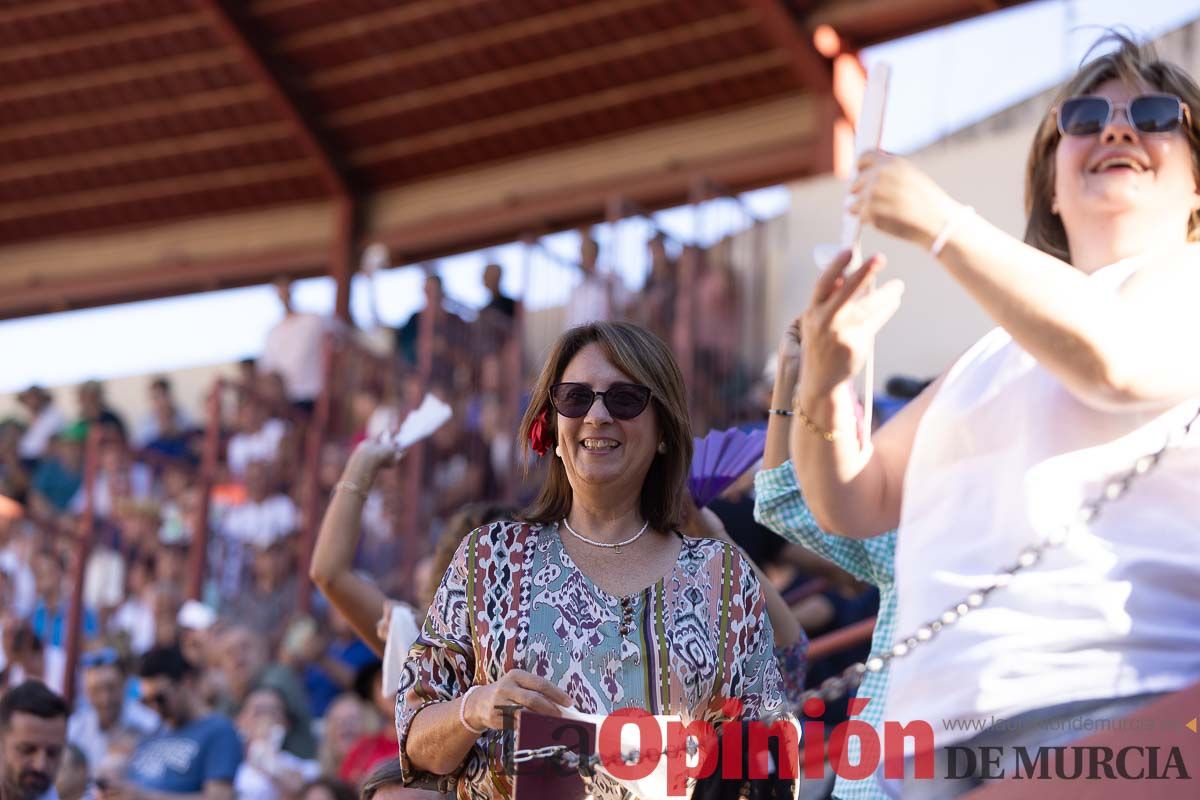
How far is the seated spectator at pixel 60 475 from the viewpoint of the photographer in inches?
428

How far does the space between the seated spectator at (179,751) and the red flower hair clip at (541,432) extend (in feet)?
10.9

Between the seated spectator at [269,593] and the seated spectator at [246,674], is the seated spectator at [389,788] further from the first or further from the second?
the seated spectator at [269,593]

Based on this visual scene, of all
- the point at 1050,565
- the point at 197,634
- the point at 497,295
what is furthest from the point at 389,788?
the point at 497,295

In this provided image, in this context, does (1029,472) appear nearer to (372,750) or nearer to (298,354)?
(372,750)

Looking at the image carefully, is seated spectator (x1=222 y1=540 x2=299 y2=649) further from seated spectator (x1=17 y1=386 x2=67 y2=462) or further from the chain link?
the chain link

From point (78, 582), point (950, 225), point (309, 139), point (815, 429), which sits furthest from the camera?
point (309, 139)

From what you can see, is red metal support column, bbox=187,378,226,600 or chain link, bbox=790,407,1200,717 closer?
chain link, bbox=790,407,1200,717

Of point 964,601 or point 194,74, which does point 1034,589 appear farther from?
point 194,74

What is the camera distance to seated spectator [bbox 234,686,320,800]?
600 cm

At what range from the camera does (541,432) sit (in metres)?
2.96

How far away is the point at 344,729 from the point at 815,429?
4307 millimetres

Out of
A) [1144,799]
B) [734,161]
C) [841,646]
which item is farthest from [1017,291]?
[734,161]

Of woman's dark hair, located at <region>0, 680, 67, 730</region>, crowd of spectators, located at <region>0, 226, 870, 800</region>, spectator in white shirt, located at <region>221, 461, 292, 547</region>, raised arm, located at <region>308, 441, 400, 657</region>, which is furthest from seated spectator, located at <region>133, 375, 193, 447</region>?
raised arm, located at <region>308, 441, 400, 657</region>

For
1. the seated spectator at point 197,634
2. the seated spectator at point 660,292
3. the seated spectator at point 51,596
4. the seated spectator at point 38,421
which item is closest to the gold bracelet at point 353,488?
the seated spectator at point 197,634
